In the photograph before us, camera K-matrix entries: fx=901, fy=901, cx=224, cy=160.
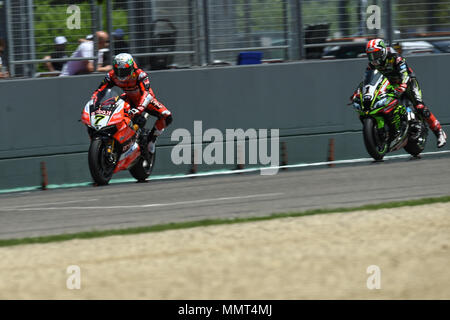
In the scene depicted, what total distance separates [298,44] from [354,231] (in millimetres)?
8421

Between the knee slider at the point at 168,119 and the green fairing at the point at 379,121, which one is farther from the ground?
the knee slider at the point at 168,119

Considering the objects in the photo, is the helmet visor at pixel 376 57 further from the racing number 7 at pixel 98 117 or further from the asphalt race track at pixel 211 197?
the racing number 7 at pixel 98 117

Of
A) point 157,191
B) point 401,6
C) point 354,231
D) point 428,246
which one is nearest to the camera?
point 428,246

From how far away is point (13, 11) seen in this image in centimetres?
1421

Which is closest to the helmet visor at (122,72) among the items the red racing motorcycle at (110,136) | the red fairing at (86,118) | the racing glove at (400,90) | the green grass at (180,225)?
the red racing motorcycle at (110,136)

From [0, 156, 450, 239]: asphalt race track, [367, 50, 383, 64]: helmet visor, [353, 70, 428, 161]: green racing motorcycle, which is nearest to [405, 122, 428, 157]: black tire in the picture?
[353, 70, 428, 161]: green racing motorcycle

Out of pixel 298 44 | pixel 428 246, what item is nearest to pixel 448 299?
pixel 428 246

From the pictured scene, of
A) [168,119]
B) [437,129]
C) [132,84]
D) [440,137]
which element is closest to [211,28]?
[168,119]

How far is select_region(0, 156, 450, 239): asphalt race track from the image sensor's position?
384 inches

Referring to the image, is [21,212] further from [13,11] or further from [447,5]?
[447,5]

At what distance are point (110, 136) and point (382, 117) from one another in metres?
4.56

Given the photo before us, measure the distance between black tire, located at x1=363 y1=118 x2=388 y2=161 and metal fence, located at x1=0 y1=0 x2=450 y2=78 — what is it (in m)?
2.23

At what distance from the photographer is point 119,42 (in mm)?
15008

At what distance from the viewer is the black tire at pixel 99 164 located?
507 inches
